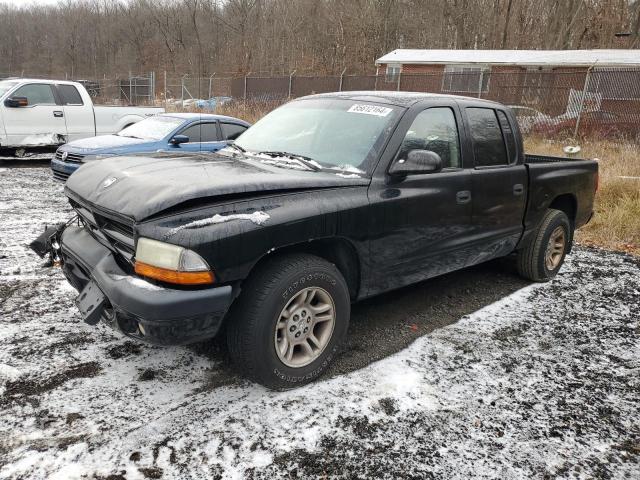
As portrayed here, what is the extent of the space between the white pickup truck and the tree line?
1041 inches

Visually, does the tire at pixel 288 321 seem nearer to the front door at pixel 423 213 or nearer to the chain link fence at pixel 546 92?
the front door at pixel 423 213

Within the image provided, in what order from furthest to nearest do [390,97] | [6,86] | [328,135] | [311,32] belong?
[311,32]
[6,86]
[390,97]
[328,135]

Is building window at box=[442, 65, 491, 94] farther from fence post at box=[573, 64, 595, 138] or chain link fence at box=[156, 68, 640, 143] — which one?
fence post at box=[573, 64, 595, 138]

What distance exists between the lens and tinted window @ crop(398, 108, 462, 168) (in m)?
3.40

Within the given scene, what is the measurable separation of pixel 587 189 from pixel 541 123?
1204 cm

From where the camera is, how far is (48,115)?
409 inches

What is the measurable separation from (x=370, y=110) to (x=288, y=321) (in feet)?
5.59

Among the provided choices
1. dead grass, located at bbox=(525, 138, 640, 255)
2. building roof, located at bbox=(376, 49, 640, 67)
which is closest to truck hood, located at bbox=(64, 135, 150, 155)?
dead grass, located at bbox=(525, 138, 640, 255)

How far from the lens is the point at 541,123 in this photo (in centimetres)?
1580

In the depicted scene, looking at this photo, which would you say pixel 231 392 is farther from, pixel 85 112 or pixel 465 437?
pixel 85 112

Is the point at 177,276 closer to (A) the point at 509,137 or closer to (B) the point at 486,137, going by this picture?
(B) the point at 486,137

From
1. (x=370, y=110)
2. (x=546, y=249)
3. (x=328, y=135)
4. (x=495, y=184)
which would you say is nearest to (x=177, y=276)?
(x=328, y=135)

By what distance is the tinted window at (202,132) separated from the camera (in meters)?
8.59

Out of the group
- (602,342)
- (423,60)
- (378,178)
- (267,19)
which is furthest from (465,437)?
(267,19)
